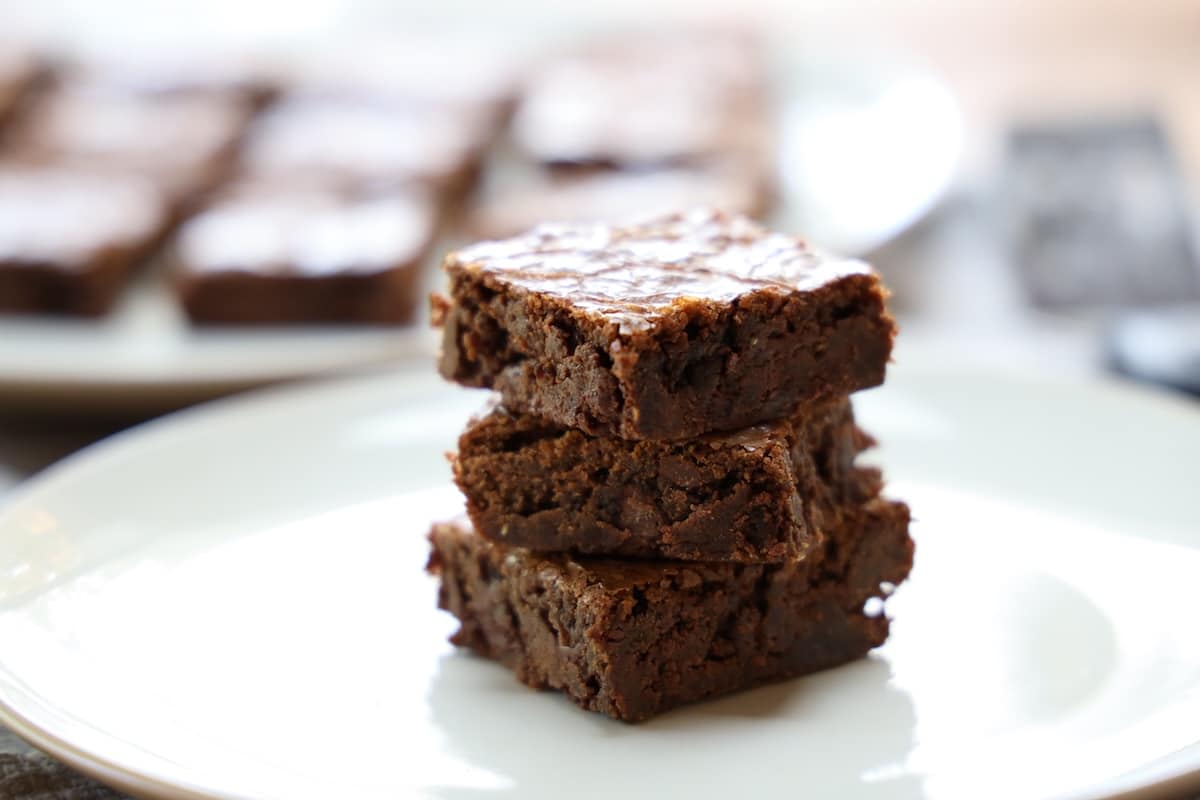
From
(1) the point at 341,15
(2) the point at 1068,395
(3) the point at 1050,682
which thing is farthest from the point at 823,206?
(1) the point at 341,15

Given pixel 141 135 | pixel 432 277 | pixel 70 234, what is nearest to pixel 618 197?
pixel 432 277

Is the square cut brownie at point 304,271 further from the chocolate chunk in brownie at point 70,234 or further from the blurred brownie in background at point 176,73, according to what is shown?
the blurred brownie in background at point 176,73

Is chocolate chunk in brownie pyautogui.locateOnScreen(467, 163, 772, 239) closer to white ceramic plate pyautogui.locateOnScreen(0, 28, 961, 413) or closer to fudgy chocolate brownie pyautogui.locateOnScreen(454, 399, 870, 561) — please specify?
white ceramic plate pyautogui.locateOnScreen(0, 28, 961, 413)

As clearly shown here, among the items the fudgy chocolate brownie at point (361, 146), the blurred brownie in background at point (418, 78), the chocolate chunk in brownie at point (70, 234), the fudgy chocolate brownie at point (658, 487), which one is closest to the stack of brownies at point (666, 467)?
the fudgy chocolate brownie at point (658, 487)

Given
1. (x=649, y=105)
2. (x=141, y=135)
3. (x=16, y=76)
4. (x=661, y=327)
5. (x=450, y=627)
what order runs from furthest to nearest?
(x=16, y=76) < (x=649, y=105) < (x=141, y=135) < (x=450, y=627) < (x=661, y=327)

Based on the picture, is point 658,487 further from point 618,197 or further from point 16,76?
point 16,76

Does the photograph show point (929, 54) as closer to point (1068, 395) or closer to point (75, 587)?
point (1068, 395)
